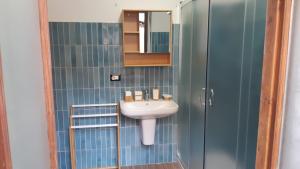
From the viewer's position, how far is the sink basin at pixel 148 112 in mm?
2650

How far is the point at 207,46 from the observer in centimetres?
211

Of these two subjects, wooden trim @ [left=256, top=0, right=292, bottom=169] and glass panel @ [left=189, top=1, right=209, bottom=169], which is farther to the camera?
glass panel @ [left=189, top=1, right=209, bottom=169]

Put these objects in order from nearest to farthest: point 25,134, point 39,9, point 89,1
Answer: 1. point 25,134
2. point 39,9
3. point 89,1

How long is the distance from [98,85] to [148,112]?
706 mm

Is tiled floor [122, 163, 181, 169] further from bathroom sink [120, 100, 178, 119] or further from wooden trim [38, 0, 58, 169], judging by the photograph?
wooden trim [38, 0, 58, 169]

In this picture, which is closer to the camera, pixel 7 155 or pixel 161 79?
pixel 7 155

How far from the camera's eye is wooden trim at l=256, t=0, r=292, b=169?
969 mm

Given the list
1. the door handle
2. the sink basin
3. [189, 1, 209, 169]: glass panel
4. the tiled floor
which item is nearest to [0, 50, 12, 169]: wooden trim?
the door handle

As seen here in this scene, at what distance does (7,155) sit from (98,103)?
7.04ft

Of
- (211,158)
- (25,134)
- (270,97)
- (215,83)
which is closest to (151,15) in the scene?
(215,83)

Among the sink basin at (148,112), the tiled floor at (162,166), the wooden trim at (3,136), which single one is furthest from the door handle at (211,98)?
the wooden trim at (3,136)

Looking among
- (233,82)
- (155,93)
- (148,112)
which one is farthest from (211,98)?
(155,93)

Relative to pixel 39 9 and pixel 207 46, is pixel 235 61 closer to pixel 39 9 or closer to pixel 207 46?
pixel 207 46

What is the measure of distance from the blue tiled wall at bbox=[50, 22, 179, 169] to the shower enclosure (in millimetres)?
391
